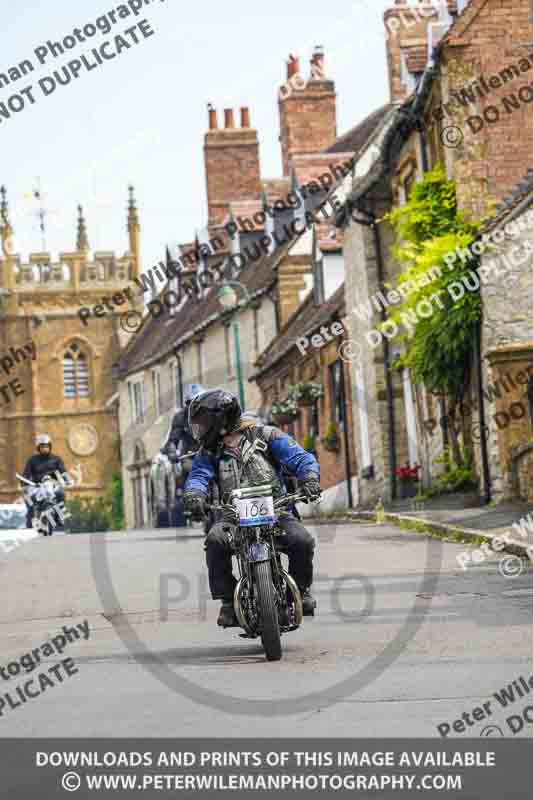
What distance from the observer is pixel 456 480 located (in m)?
26.1

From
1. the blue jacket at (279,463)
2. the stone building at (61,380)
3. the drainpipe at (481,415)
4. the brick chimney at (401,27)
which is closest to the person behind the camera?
the blue jacket at (279,463)

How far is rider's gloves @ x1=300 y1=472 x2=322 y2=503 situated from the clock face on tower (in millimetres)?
93684

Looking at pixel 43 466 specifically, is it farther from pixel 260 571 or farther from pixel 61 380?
pixel 61 380

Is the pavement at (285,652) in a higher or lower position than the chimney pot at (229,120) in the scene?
lower

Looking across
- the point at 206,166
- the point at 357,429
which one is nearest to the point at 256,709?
the point at 357,429

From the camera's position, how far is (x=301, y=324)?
142ft

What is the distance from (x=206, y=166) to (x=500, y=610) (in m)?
47.6

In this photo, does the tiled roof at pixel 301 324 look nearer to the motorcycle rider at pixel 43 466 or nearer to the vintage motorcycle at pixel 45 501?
the vintage motorcycle at pixel 45 501

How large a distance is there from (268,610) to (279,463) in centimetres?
122

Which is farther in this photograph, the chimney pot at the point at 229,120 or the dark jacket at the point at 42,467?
the chimney pot at the point at 229,120

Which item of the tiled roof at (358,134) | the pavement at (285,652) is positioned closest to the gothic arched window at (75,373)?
the tiled roof at (358,134)

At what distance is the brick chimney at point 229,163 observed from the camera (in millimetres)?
56625

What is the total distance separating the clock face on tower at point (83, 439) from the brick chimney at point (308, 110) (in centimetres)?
5588

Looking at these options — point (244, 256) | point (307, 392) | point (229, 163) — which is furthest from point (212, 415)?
point (229, 163)
